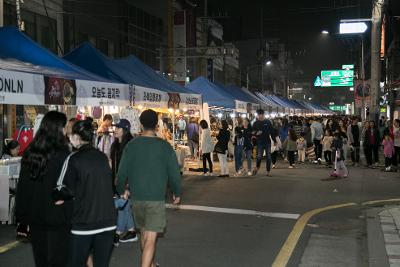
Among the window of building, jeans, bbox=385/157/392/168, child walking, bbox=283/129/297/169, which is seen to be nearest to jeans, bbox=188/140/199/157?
child walking, bbox=283/129/297/169

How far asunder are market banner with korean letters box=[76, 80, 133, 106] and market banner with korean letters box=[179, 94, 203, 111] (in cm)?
382

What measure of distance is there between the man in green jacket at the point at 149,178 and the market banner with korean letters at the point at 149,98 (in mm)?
6854

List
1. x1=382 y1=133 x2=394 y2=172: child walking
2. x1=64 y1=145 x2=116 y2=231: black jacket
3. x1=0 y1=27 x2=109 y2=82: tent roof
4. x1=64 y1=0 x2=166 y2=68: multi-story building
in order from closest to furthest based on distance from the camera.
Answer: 1. x1=64 y1=145 x2=116 y2=231: black jacket
2. x1=0 y1=27 x2=109 y2=82: tent roof
3. x1=382 y1=133 x2=394 y2=172: child walking
4. x1=64 y1=0 x2=166 y2=68: multi-story building

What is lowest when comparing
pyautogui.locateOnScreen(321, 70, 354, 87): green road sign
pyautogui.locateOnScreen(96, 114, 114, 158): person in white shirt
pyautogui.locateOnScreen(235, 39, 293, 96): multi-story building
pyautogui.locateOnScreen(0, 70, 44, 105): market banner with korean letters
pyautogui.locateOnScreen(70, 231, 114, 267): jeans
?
pyautogui.locateOnScreen(70, 231, 114, 267): jeans

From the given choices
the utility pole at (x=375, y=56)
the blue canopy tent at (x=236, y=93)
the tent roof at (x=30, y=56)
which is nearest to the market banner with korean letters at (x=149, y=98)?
the tent roof at (x=30, y=56)

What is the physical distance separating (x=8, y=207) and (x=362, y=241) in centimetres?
547

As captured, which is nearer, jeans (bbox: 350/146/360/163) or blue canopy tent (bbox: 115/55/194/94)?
blue canopy tent (bbox: 115/55/194/94)

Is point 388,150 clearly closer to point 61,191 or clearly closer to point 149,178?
point 149,178

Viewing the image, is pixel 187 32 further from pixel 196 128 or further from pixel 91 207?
pixel 91 207

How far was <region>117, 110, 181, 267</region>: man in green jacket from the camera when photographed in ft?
16.7

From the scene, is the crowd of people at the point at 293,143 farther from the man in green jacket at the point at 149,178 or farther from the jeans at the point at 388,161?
the man in green jacket at the point at 149,178

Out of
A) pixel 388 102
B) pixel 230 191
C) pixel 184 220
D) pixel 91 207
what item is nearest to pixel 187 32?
pixel 388 102

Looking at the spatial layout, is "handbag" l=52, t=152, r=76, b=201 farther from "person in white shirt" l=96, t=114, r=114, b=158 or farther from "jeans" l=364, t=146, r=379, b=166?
"jeans" l=364, t=146, r=379, b=166

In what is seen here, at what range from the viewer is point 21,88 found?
7.62 meters
